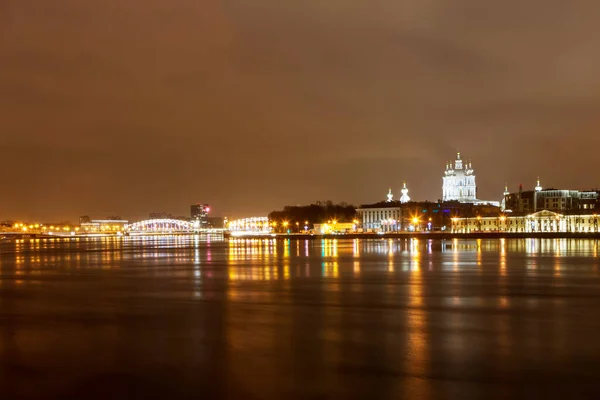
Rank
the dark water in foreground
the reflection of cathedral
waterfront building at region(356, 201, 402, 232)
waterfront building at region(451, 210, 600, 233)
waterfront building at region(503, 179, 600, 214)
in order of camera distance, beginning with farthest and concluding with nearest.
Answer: the reflection of cathedral → waterfront building at region(356, 201, 402, 232) → waterfront building at region(503, 179, 600, 214) → waterfront building at region(451, 210, 600, 233) → the dark water in foreground

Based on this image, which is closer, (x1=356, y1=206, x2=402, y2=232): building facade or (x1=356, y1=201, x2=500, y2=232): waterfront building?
(x1=356, y1=201, x2=500, y2=232): waterfront building

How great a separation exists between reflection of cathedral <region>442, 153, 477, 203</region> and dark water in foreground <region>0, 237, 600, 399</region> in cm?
14347

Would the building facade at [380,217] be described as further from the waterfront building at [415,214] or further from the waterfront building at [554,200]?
the waterfront building at [554,200]

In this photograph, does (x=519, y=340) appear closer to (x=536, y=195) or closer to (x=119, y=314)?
(x=119, y=314)

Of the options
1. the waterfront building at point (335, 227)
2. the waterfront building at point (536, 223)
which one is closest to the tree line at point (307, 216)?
the waterfront building at point (335, 227)

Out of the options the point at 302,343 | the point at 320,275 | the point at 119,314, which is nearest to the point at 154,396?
the point at 302,343

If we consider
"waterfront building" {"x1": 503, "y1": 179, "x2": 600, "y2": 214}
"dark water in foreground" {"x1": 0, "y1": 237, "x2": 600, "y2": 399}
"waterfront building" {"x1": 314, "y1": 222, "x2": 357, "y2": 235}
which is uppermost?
"waterfront building" {"x1": 503, "y1": 179, "x2": 600, "y2": 214}

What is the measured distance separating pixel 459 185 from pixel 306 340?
158 metres

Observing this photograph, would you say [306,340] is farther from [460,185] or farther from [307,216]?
[460,185]

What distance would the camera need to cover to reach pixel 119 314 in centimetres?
1709

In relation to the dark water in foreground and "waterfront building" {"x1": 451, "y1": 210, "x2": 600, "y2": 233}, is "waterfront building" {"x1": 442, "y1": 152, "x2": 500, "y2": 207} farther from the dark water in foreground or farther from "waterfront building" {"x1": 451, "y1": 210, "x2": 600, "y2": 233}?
the dark water in foreground

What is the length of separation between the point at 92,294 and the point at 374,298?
963cm

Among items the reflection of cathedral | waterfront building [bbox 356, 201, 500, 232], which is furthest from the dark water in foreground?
the reflection of cathedral

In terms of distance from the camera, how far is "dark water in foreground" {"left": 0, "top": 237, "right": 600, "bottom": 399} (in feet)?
31.6
